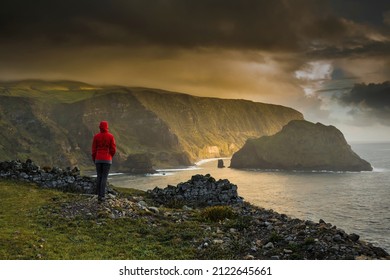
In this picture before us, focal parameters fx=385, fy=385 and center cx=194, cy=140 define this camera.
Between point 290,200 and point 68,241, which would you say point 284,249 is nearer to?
point 68,241

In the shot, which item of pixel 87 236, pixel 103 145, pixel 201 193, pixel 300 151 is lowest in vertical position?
pixel 87 236

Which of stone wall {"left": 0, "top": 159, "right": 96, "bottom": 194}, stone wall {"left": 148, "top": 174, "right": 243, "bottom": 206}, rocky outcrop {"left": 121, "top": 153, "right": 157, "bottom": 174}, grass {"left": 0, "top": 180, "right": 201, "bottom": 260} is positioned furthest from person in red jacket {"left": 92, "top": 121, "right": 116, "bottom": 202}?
rocky outcrop {"left": 121, "top": 153, "right": 157, "bottom": 174}

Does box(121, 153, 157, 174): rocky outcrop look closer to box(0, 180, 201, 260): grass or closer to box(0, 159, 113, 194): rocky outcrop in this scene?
box(0, 159, 113, 194): rocky outcrop

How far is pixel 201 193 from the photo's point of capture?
22.1m

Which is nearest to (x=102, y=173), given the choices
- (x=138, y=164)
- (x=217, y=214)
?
(x=217, y=214)

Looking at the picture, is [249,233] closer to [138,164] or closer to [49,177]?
[49,177]

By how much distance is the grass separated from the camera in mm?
10016

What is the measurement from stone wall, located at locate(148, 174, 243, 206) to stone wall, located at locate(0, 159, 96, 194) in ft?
13.2

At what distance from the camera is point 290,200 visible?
7012 centimetres

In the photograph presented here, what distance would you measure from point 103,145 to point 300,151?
152 metres

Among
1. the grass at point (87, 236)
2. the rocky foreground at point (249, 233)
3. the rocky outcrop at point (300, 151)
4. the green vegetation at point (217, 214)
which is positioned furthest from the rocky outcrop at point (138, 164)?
the grass at point (87, 236)

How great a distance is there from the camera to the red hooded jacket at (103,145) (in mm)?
13586

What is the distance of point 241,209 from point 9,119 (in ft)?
453
